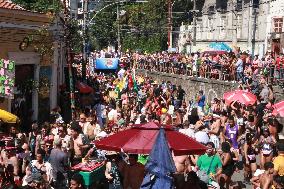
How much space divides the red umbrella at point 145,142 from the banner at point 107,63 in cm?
3862

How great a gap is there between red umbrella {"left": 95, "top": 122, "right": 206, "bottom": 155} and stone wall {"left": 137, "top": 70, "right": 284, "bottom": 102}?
12899 mm

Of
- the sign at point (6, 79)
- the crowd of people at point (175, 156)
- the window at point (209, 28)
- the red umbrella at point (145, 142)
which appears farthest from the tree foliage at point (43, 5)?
the window at point (209, 28)

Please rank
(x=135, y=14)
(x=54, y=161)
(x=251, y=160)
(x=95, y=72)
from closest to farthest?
(x=54, y=161), (x=251, y=160), (x=95, y=72), (x=135, y=14)

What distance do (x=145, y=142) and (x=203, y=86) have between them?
2115cm

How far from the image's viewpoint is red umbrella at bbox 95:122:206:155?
32.3 feet

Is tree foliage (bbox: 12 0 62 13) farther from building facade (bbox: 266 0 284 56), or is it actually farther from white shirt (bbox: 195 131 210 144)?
building facade (bbox: 266 0 284 56)

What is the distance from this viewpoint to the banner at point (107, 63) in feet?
161

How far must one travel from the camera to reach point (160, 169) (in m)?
8.59

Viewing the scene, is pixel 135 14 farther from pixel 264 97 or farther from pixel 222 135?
pixel 222 135

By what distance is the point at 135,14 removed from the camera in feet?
227

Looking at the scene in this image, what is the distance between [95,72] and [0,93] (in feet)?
114

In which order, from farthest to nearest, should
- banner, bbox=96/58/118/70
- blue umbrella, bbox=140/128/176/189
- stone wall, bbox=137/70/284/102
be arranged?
banner, bbox=96/58/118/70 < stone wall, bbox=137/70/284/102 < blue umbrella, bbox=140/128/176/189

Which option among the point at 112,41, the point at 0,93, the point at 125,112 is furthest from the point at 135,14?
the point at 0,93

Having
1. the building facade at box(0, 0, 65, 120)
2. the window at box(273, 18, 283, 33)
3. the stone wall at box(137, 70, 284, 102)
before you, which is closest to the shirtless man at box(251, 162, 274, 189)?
the building facade at box(0, 0, 65, 120)
